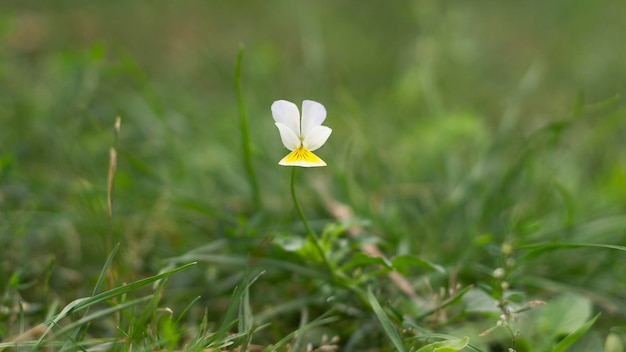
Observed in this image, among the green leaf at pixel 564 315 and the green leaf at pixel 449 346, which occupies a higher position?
the green leaf at pixel 449 346

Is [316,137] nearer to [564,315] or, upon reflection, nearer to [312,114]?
[312,114]

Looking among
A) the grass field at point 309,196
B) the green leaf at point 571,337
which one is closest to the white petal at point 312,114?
the grass field at point 309,196

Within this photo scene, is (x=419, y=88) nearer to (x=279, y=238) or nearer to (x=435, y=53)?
(x=435, y=53)

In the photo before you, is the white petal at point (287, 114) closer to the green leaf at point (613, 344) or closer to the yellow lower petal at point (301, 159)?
the yellow lower petal at point (301, 159)

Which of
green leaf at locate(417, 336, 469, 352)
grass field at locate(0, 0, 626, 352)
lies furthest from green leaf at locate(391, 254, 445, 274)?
green leaf at locate(417, 336, 469, 352)

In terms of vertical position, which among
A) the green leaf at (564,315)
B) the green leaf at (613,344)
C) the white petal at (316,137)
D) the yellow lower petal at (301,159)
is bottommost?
the green leaf at (613,344)

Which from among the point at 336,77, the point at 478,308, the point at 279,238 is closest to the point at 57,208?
the point at 279,238

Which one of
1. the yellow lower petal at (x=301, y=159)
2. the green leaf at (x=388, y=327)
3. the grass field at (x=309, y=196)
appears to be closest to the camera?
the yellow lower petal at (x=301, y=159)
